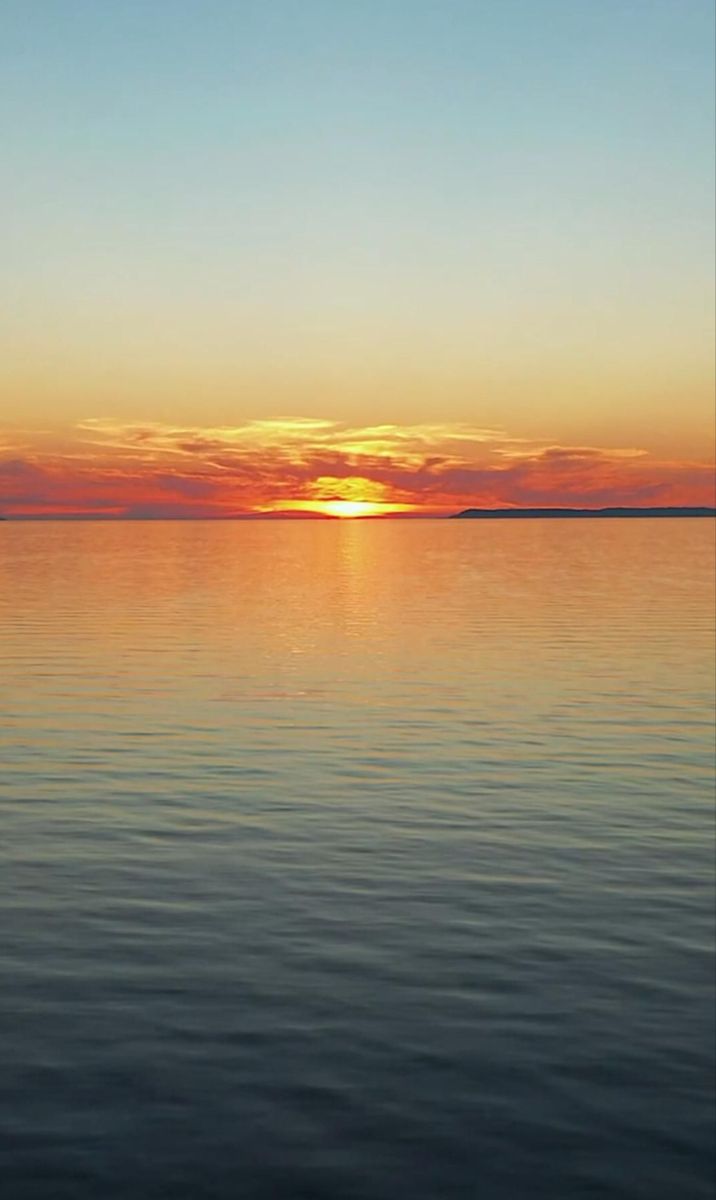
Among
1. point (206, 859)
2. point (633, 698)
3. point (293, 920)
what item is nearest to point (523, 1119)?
point (293, 920)

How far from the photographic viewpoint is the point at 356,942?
64.4ft

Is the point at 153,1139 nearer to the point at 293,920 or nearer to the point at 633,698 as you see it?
the point at 293,920

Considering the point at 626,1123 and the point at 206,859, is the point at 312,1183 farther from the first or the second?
the point at 206,859

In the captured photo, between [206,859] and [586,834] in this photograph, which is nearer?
[206,859]

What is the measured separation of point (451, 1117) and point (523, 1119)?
2.60 ft

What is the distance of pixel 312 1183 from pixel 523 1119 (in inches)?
104

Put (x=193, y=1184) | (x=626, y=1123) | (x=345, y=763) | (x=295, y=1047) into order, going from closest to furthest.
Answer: (x=193, y=1184) < (x=626, y=1123) < (x=295, y=1047) < (x=345, y=763)

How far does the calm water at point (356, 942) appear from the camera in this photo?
13344mm

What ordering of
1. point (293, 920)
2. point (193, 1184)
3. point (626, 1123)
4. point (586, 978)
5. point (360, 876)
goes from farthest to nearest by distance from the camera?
point (360, 876)
point (293, 920)
point (586, 978)
point (626, 1123)
point (193, 1184)

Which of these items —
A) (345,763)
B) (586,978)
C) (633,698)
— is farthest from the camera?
(633,698)

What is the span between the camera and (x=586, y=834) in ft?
86.8

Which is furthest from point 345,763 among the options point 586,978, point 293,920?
point 586,978

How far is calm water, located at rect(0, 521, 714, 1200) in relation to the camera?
43.8 feet

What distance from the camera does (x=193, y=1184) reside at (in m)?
12.6
